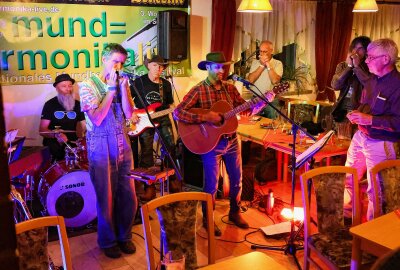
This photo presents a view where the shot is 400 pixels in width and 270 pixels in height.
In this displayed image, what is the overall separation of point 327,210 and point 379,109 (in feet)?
3.75

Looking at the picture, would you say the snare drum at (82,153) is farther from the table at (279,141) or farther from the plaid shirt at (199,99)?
the table at (279,141)

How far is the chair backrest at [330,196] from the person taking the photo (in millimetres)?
3076

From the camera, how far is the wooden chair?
3.01 metres

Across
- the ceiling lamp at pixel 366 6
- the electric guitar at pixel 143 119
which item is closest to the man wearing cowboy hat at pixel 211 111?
the electric guitar at pixel 143 119

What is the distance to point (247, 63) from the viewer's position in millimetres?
7059

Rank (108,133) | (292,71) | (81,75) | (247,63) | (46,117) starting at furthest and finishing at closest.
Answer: (292,71) → (247,63) → (81,75) → (46,117) → (108,133)

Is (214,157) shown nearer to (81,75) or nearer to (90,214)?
(90,214)

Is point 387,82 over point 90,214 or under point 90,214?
over

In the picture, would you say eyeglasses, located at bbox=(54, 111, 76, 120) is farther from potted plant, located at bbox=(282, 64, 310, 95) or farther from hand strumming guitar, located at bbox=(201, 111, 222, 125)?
potted plant, located at bbox=(282, 64, 310, 95)

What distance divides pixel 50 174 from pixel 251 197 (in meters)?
2.35

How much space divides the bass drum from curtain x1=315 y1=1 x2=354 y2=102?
200 inches

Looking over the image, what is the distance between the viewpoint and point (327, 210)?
3127mm

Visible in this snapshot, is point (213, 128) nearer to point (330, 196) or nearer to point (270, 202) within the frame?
point (270, 202)

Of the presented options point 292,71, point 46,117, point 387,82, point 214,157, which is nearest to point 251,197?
point 214,157
